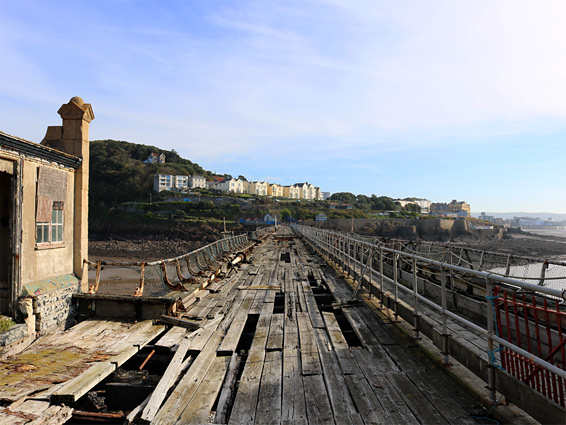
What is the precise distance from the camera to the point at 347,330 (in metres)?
6.05

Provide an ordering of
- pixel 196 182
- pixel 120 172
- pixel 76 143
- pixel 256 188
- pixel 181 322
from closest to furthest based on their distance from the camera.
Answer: pixel 181 322 → pixel 76 143 → pixel 120 172 → pixel 196 182 → pixel 256 188

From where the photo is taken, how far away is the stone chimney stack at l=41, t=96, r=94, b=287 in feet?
24.7

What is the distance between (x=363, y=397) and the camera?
3.41 meters

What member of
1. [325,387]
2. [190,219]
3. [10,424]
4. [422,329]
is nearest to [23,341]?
[10,424]

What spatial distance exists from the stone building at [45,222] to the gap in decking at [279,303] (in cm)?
431

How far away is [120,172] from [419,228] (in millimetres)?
113771

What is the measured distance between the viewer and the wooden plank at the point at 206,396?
3117 mm

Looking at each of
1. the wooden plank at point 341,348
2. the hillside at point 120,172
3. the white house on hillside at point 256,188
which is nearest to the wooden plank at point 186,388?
the wooden plank at point 341,348

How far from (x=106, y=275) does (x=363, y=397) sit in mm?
36650

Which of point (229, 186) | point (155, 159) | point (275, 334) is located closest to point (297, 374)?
point (275, 334)

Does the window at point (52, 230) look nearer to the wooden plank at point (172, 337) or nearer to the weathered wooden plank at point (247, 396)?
the wooden plank at point (172, 337)

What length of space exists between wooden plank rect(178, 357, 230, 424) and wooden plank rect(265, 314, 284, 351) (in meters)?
0.74

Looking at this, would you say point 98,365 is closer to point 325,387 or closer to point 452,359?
point 325,387

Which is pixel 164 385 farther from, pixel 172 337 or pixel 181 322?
pixel 181 322
